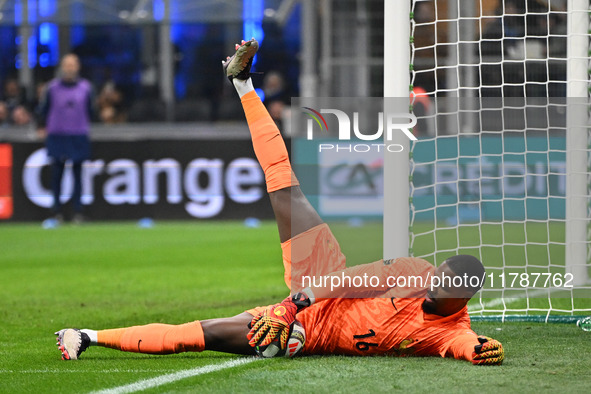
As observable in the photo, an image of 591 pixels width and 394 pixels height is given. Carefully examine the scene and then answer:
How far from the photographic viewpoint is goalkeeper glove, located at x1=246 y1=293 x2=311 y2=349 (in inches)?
154

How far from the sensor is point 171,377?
3.85 meters

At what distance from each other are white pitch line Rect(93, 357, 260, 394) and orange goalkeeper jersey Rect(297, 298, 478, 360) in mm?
338

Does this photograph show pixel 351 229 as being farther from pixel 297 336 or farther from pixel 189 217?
pixel 297 336

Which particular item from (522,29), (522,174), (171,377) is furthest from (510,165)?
(171,377)

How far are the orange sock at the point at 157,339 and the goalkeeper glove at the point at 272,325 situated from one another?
0.37 meters

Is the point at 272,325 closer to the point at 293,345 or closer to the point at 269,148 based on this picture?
the point at 293,345

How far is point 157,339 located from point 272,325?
651 millimetres

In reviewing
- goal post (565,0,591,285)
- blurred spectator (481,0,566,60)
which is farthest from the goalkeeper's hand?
blurred spectator (481,0,566,60)

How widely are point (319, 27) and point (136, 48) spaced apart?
3.51 metres

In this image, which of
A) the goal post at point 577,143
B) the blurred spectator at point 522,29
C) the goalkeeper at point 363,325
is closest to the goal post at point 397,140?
the goalkeeper at point 363,325

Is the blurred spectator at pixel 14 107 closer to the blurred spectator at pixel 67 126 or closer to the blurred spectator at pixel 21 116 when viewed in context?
the blurred spectator at pixel 21 116

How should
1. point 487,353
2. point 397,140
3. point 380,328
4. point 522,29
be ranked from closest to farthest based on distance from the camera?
1. point 487,353
2. point 380,328
3. point 397,140
4. point 522,29

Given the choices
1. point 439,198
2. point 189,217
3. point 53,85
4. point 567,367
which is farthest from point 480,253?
point 53,85

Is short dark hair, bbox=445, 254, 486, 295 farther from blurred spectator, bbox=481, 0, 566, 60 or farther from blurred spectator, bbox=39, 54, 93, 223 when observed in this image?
blurred spectator, bbox=39, 54, 93, 223
